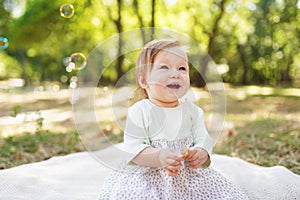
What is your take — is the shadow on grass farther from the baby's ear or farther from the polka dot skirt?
the baby's ear

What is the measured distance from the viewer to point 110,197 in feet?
4.72

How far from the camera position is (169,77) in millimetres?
1343

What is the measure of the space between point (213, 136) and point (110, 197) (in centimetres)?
44

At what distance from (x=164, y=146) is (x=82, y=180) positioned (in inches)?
29.9

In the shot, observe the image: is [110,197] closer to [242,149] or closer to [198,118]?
[198,118]

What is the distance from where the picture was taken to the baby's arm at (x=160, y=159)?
1.26 m

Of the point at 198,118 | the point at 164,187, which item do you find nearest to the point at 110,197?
the point at 164,187

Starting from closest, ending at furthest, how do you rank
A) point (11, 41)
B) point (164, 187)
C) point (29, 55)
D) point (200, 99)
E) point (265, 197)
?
point (164, 187) < point (200, 99) < point (265, 197) < point (11, 41) < point (29, 55)

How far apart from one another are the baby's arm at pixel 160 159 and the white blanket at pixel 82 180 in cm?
46

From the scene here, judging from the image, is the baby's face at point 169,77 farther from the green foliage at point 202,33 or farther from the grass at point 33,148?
the green foliage at point 202,33

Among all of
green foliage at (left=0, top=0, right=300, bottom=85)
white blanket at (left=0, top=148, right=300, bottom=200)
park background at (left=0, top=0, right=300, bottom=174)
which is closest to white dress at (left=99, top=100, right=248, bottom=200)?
white blanket at (left=0, top=148, right=300, bottom=200)

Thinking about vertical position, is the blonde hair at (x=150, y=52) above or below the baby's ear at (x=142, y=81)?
above

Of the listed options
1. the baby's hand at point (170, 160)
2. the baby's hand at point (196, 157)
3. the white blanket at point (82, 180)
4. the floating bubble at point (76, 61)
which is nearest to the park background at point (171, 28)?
the floating bubble at point (76, 61)

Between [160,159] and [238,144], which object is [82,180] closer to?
[160,159]
